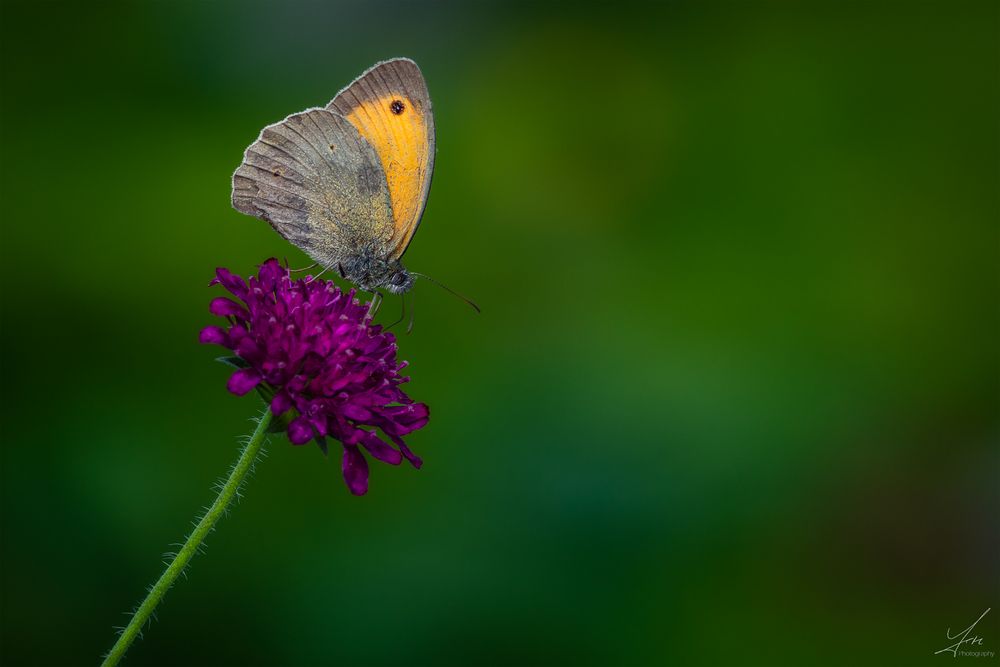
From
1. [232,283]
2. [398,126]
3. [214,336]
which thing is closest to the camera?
[214,336]

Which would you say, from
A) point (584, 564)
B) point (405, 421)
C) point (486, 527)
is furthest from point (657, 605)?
point (405, 421)

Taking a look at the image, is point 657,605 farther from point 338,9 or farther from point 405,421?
point 338,9

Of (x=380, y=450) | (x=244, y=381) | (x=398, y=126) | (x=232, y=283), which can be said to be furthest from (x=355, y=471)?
(x=398, y=126)

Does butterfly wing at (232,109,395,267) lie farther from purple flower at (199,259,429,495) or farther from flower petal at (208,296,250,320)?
flower petal at (208,296,250,320)

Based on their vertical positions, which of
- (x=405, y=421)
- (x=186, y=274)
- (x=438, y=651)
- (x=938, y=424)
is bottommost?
(x=438, y=651)
